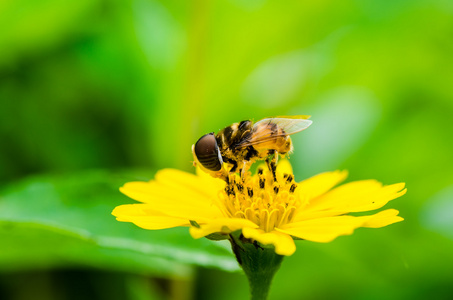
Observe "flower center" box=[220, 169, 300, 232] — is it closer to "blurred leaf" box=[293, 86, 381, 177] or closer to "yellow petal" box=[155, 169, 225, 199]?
"yellow petal" box=[155, 169, 225, 199]

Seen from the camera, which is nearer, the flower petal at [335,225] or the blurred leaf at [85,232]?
the flower petal at [335,225]

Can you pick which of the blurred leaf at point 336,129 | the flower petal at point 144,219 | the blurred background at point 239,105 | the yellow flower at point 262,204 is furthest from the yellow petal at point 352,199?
the blurred leaf at point 336,129

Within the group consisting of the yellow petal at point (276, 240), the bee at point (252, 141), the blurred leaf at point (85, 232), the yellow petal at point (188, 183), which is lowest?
the yellow petal at point (276, 240)

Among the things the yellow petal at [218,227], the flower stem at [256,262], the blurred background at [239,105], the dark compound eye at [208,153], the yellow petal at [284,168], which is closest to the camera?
the yellow petal at [218,227]

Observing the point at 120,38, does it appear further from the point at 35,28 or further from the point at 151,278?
the point at 151,278

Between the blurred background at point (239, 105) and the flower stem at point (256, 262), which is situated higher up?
the blurred background at point (239, 105)

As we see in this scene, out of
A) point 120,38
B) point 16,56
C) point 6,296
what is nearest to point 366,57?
point 120,38

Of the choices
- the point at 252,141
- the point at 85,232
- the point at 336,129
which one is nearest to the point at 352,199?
the point at 252,141

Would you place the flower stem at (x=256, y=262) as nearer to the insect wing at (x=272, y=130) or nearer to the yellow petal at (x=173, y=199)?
the yellow petal at (x=173, y=199)
